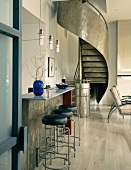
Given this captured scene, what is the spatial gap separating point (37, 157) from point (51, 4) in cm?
523

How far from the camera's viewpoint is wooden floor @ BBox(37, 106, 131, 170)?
10.7 ft

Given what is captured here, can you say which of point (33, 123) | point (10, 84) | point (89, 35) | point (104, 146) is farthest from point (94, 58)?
point (10, 84)

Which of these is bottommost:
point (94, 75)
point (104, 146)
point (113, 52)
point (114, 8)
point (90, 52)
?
point (104, 146)


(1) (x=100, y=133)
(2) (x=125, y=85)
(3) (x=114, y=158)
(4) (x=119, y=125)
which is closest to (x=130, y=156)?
(3) (x=114, y=158)

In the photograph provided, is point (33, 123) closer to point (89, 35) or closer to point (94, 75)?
point (89, 35)

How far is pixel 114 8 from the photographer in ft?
24.2

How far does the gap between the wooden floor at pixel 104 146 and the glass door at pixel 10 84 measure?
225cm

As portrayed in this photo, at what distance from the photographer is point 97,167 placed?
10.3 feet

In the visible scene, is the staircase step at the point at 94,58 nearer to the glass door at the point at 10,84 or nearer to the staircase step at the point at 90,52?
the staircase step at the point at 90,52

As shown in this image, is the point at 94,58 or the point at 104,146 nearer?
the point at 104,146

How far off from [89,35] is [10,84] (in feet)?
20.8

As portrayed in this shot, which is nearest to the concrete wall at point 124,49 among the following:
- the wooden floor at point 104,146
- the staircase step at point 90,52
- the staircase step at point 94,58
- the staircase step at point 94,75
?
the staircase step at point 94,75

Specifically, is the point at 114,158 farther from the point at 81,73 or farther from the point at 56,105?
the point at 81,73

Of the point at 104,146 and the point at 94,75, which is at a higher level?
the point at 94,75
